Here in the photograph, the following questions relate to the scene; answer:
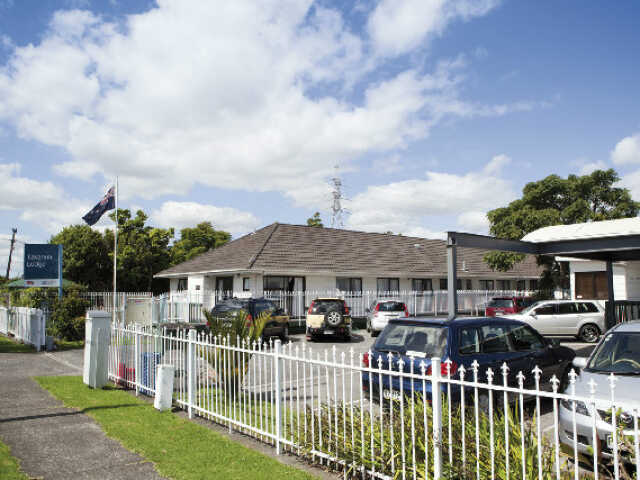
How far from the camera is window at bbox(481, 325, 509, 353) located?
7355 millimetres

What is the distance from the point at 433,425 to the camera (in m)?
4.54

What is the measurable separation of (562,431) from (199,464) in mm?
3951

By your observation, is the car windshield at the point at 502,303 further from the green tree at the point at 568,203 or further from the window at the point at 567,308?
the green tree at the point at 568,203

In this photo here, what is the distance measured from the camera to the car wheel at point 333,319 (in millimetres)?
19125

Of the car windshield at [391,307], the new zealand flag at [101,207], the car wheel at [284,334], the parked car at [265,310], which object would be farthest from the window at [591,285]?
the new zealand flag at [101,207]

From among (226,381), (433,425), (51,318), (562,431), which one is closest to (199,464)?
(226,381)

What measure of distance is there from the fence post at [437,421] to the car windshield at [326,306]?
586 inches

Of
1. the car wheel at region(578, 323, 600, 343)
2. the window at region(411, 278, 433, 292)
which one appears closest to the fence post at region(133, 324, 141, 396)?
the car wheel at region(578, 323, 600, 343)

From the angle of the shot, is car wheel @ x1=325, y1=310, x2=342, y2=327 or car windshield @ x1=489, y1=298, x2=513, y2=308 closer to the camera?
car wheel @ x1=325, y1=310, x2=342, y2=327

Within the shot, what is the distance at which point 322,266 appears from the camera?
28.5 meters

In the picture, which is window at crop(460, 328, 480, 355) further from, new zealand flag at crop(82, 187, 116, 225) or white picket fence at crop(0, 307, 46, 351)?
new zealand flag at crop(82, 187, 116, 225)

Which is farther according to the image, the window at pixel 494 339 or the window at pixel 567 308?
the window at pixel 567 308

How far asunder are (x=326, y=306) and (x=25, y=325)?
445 inches

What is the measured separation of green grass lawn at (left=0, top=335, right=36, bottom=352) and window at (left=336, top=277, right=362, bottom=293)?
16.2m
